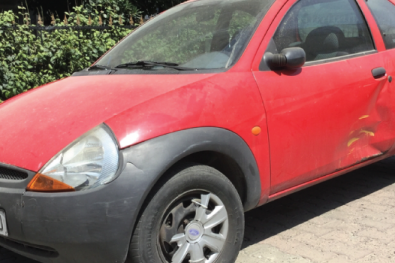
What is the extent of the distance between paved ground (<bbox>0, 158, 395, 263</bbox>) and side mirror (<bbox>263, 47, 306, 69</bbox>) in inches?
48.1

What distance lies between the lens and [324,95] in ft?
10.6

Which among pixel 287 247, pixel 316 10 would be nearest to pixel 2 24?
pixel 316 10

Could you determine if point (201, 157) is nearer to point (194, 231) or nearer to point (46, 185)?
point (194, 231)

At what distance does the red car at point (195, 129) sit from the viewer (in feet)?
7.65

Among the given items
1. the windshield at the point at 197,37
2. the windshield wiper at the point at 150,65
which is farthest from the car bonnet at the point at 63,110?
the windshield at the point at 197,37

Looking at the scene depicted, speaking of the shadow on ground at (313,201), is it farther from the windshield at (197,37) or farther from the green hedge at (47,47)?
the green hedge at (47,47)

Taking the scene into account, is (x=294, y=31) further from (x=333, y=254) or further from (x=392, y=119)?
(x=333, y=254)

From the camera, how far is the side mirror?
3.07 meters

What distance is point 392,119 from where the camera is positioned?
3775mm

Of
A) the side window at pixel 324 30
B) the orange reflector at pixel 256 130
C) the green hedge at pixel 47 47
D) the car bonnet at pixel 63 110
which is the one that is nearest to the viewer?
the car bonnet at pixel 63 110

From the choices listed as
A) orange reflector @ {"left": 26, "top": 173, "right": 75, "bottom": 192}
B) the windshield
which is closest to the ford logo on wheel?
orange reflector @ {"left": 26, "top": 173, "right": 75, "bottom": 192}

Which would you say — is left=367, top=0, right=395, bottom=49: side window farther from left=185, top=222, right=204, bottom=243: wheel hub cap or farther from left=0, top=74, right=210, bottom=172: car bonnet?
left=185, top=222, right=204, bottom=243: wheel hub cap

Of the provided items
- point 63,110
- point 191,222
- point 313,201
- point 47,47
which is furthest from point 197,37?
point 47,47

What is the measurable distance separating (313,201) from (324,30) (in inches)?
58.2
